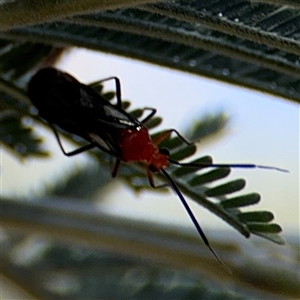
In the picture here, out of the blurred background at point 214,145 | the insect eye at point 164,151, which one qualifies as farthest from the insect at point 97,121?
the blurred background at point 214,145

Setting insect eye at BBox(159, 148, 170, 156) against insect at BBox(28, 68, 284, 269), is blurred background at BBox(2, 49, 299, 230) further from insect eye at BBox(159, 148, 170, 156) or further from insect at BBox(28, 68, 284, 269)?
insect eye at BBox(159, 148, 170, 156)

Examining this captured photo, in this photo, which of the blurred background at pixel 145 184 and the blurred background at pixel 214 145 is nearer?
the blurred background at pixel 145 184

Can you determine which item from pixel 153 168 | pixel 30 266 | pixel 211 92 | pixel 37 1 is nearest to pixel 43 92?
pixel 153 168

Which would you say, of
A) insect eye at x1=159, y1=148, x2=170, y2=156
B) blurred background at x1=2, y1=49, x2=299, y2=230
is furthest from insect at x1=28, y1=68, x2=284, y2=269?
blurred background at x1=2, y1=49, x2=299, y2=230

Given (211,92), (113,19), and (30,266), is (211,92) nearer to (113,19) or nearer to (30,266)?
(30,266)

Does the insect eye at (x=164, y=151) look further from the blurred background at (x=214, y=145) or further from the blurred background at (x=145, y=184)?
the blurred background at (x=214, y=145)

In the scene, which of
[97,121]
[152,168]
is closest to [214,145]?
[97,121]

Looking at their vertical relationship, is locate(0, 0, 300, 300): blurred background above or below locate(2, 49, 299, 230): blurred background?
below

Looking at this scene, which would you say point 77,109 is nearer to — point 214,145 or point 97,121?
point 97,121
